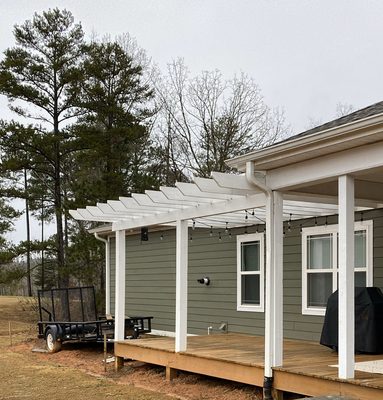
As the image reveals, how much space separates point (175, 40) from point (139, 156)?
4.60 meters

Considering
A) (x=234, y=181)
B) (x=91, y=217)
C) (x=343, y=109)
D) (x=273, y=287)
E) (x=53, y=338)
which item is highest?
(x=343, y=109)

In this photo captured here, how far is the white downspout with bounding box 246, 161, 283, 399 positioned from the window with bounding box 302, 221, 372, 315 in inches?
Answer: 88.6

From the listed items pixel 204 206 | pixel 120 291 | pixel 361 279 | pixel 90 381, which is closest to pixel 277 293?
pixel 204 206

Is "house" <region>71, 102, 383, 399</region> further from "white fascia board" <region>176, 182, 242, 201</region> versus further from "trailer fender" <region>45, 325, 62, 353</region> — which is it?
"trailer fender" <region>45, 325, 62, 353</region>

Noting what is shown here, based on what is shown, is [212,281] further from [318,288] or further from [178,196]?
[178,196]

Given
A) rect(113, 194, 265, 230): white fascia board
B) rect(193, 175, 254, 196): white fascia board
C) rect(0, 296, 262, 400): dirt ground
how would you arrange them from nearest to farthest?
rect(193, 175, 254, 196): white fascia board
rect(113, 194, 265, 230): white fascia board
rect(0, 296, 262, 400): dirt ground

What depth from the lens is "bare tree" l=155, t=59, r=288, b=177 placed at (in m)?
20.0

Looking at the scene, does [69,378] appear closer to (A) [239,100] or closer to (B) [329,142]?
(B) [329,142]

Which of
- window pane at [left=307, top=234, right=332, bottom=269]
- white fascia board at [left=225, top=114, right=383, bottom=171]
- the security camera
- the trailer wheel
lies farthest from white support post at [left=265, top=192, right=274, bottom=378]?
the trailer wheel

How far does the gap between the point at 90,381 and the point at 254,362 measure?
8.87 ft

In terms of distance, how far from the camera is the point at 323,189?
6.77 meters

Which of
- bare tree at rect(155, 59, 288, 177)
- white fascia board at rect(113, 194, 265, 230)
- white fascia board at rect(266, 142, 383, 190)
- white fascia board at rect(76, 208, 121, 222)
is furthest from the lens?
bare tree at rect(155, 59, 288, 177)

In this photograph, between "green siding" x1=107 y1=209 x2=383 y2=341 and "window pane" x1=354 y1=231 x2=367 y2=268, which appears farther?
"green siding" x1=107 y1=209 x2=383 y2=341

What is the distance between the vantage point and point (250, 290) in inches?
402
